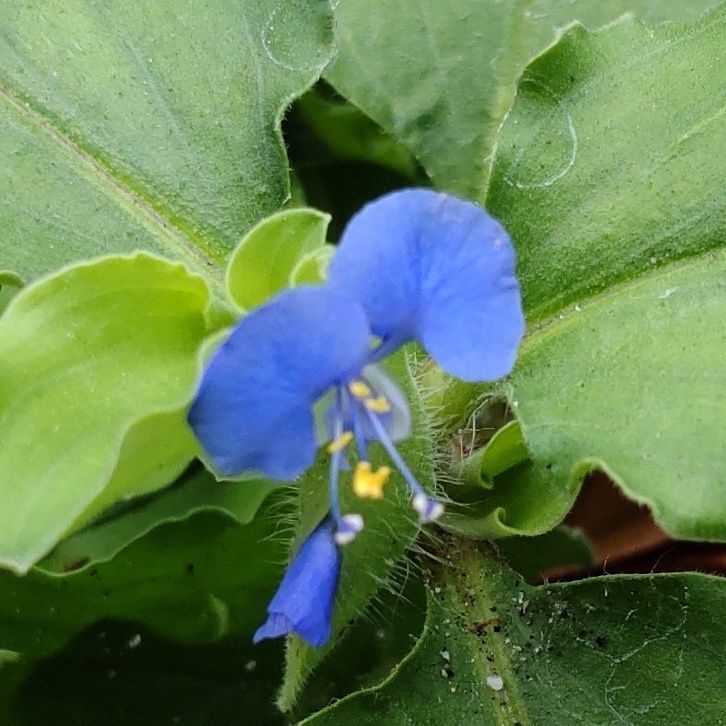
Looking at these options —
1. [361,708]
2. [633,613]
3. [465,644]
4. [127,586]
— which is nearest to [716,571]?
[633,613]

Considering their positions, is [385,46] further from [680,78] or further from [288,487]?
[288,487]

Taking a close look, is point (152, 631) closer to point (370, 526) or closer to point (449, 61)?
point (370, 526)

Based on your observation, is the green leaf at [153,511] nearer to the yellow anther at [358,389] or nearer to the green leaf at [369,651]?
the green leaf at [369,651]

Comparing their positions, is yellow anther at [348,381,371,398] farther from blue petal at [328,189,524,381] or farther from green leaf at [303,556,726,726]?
green leaf at [303,556,726,726]

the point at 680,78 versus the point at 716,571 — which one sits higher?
the point at 680,78

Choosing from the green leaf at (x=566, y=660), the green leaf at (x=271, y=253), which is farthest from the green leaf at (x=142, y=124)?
the green leaf at (x=566, y=660)

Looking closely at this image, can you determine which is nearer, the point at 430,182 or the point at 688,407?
the point at 688,407
